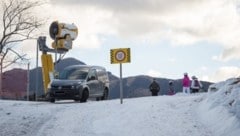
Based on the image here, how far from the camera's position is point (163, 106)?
1962cm

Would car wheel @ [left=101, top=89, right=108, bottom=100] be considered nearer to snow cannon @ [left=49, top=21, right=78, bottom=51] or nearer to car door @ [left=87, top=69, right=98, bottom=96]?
car door @ [left=87, top=69, right=98, bottom=96]

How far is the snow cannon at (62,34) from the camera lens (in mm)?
34719

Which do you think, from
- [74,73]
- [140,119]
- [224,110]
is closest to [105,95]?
[74,73]

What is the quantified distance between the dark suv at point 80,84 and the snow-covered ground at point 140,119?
519cm

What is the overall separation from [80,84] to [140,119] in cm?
967

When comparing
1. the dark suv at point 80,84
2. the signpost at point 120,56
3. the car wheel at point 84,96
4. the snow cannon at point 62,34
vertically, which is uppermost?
the snow cannon at point 62,34

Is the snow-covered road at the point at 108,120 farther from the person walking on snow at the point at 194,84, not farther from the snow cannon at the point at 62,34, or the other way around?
the snow cannon at the point at 62,34

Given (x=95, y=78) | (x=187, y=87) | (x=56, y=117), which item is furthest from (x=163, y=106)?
(x=187, y=87)

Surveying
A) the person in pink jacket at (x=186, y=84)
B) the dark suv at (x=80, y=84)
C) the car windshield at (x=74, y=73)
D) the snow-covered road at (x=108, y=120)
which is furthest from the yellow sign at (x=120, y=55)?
the person in pink jacket at (x=186, y=84)

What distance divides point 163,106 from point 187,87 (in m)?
15.0

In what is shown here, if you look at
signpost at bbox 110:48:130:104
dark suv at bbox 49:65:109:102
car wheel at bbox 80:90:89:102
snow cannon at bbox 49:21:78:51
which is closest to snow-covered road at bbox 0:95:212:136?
signpost at bbox 110:48:130:104

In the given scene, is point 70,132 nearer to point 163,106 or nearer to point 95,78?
point 163,106

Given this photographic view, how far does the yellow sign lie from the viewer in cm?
2191

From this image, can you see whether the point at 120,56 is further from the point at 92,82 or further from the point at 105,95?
the point at 105,95
